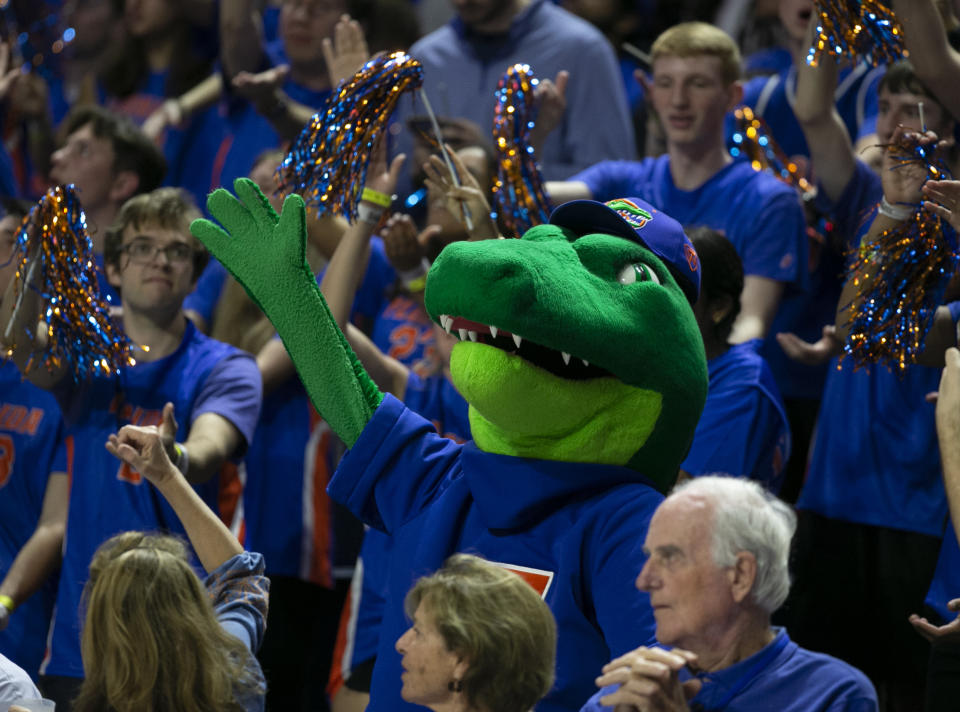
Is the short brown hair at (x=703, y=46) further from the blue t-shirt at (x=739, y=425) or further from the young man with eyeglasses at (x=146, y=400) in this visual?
the young man with eyeglasses at (x=146, y=400)

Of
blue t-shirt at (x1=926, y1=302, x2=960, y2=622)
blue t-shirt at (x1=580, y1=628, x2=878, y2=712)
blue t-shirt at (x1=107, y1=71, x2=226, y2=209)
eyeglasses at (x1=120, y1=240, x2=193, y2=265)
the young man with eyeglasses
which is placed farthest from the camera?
blue t-shirt at (x1=107, y1=71, x2=226, y2=209)

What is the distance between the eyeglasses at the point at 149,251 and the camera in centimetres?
388

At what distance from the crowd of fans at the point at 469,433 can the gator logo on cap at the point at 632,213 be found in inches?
8.4

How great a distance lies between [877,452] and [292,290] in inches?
71.0

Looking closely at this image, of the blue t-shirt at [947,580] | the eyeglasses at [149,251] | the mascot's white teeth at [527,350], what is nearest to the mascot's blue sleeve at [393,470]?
the mascot's white teeth at [527,350]

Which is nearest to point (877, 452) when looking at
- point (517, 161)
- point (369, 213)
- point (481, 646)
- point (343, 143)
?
point (517, 161)

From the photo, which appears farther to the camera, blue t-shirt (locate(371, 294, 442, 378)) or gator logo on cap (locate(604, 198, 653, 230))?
blue t-shirt (locate(371, 294, 442, 378))

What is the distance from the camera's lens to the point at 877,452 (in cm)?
385

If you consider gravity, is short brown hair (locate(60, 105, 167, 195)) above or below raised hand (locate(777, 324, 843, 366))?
above

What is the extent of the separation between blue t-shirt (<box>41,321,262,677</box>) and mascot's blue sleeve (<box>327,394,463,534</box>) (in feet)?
3.26

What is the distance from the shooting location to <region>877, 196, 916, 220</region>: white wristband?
3.38m

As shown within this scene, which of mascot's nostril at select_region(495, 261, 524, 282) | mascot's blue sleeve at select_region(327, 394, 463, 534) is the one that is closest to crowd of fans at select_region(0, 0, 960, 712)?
mascot's blue sleeve at select_region(327, 394, 463, 534)

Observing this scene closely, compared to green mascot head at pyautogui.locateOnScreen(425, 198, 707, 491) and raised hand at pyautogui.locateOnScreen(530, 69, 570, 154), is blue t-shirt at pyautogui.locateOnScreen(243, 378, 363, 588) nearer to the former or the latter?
raised hand at pyautogui.locateOnScreen(530, 69, 570, 154)

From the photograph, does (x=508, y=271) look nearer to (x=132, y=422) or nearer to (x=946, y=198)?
(x=946, y=198)
